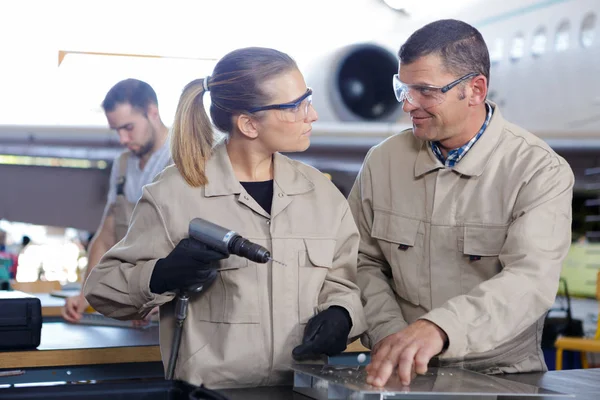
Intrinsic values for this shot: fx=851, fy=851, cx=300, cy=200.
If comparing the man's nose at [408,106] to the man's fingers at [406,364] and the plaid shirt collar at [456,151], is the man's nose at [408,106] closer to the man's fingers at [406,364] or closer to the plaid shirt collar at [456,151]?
the plaid shirt collar at [456,151]

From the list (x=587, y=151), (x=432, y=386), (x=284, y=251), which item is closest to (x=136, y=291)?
(x=284, y=251)

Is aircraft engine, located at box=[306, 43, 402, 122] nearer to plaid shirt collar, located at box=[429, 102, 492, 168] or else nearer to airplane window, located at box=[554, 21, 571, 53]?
airplane window, located at box=[554, 21, 571, 53]

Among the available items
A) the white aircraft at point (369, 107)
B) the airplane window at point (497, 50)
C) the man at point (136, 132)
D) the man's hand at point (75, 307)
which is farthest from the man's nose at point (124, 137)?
the airplane window at point (497, 50)

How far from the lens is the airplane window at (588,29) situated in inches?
256

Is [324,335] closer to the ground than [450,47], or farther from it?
closer to the ground

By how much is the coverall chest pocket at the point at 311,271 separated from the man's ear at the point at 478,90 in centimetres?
52

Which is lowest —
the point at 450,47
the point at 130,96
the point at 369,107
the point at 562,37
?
the point at 450,47

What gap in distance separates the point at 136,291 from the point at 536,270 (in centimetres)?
80

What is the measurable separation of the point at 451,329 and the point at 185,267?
50 centimetres

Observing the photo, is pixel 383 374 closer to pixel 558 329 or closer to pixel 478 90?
pixel 478 90

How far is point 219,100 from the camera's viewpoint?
5.95 feet

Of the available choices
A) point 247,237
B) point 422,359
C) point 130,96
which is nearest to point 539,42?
point 130,96

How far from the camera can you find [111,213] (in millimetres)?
3457

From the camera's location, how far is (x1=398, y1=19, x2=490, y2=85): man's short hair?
6.35ft
